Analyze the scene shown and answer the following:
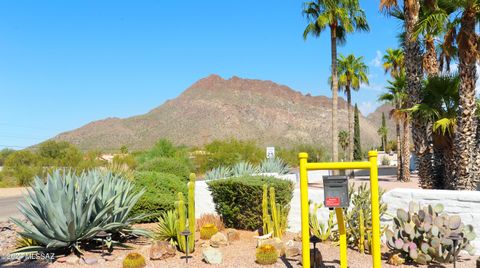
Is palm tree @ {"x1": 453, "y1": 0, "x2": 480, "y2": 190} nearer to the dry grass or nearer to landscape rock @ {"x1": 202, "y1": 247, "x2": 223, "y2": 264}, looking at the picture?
the dry grass

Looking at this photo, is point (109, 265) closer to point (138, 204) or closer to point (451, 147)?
point (138, 204)

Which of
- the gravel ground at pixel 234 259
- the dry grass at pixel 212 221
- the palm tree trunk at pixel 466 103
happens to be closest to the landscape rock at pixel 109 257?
the gravel ground at pixel 234 259

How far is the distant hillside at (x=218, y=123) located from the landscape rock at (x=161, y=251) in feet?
272

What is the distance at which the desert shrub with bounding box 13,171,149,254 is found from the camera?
735 cm

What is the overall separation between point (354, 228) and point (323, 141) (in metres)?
96.8

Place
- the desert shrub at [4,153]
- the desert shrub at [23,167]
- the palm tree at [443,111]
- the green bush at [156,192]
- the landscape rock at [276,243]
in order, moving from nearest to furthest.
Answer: the landscape rock at [276,243] → the green bush at [156,192] → the palm tree at [443,111] → the desert shrub at [23,167] → the desert shrub at [4,153]

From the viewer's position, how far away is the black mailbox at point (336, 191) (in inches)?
229

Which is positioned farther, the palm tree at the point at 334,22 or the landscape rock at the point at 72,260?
the palm tree at the point at 334,22

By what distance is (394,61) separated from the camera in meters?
31.0


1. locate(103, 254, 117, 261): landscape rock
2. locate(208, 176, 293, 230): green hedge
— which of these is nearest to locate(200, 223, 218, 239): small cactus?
locate(208, 176, 293, 230): green hedge

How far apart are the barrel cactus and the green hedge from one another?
2703mm

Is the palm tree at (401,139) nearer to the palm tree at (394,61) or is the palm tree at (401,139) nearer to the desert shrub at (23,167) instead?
the palm tree at (394,61)

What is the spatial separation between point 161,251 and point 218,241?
1.35 metres

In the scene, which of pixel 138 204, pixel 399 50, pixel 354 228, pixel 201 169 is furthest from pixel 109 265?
pixel 399 50
